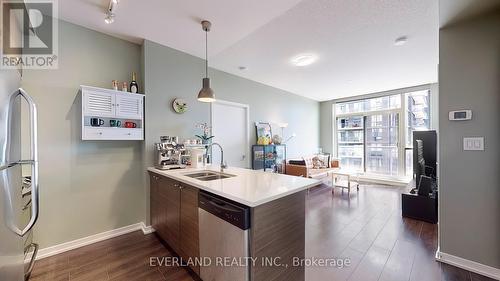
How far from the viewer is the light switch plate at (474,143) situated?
1.82 m

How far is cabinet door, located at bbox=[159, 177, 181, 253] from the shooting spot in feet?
6.44

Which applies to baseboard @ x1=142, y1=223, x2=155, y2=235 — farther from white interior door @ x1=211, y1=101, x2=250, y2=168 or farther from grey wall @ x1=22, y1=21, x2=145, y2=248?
white interior door @ x1=211, y1=101, x2=250, y2=168

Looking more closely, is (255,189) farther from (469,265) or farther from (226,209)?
(469,265)

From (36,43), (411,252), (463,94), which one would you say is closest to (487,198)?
(411,252)


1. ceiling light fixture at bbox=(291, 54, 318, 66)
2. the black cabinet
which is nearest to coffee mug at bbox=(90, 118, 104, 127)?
the black cabinet

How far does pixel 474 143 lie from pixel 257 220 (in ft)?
7.51

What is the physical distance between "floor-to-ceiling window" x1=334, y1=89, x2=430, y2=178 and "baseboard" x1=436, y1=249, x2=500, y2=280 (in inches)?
164

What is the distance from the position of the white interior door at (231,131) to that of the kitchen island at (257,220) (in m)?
1.79

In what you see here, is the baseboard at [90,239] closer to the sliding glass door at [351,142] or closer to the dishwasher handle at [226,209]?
the dishwasher handle at [226,209]

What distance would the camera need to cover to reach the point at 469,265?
Answer: 72.1 inches

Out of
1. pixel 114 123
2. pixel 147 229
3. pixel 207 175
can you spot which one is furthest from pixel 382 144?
pixel 114 123

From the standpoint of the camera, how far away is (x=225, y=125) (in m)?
3.98

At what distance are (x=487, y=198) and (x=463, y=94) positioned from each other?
1.02 m

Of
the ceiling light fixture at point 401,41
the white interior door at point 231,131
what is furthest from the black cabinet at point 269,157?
the ceiling light fixture at point 401,41
